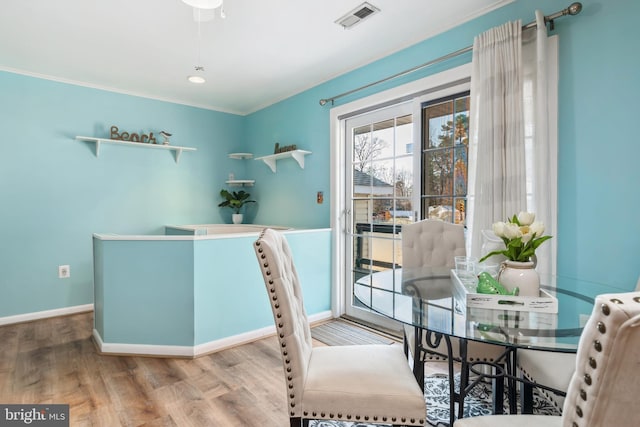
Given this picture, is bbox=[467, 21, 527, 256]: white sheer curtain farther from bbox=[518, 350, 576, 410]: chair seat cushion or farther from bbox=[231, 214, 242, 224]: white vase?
bbox=[231, 214, 242, 224]: white vase

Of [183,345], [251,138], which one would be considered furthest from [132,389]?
[251,138]

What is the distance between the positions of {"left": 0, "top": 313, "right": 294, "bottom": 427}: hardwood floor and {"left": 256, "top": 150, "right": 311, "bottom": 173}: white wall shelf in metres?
1.94

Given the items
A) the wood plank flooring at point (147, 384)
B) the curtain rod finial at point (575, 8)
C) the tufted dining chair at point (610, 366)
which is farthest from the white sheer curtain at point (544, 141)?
the wood plank flooring at point (147, 384)

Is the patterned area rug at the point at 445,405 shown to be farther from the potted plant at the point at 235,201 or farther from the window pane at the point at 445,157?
the potted plant at the point at 235,201

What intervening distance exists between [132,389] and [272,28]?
8.71 feet

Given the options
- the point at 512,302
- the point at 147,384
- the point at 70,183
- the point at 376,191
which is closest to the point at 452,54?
the point at 376,191

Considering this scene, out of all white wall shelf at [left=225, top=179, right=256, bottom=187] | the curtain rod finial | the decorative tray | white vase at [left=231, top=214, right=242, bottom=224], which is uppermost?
the curtain rod finial

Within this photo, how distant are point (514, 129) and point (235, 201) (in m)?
3.49

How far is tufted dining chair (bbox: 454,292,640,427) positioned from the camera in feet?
1.76

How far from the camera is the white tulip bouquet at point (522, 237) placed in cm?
129

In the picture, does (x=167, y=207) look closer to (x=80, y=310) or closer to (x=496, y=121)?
(x=80, y=310)

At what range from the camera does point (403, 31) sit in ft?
8.53

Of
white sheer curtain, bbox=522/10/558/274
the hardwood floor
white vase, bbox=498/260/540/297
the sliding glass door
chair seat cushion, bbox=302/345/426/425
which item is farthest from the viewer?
the sliding glass door

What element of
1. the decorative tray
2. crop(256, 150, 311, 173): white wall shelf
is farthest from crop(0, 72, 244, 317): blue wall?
the decorative tray
